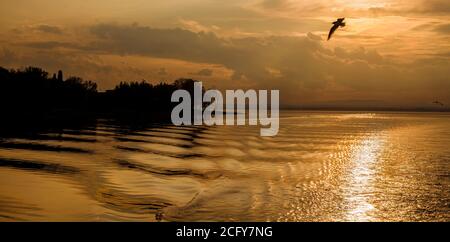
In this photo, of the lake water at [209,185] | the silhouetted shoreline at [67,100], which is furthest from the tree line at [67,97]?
the lake water at [209,185]

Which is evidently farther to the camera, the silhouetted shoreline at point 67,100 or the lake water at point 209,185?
the silhouetted shoreline at point 67,100

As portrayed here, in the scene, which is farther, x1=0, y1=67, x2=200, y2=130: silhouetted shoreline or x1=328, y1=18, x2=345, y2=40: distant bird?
x1=0, y1=67, x2=200, y2=130: silhouetted shoreline

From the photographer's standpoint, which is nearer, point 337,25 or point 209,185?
point 209,185

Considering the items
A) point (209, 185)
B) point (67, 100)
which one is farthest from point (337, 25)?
point (67, 100)

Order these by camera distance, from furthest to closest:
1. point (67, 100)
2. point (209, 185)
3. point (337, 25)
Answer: point (67, 100) < point (337, 25) < point (209, 185)

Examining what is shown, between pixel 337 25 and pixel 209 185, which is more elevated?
pixel 337 25

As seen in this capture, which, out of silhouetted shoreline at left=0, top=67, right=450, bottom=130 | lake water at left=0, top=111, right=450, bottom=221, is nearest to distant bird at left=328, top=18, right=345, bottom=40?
lake water at left=0, top=111, right=450, bottom=221

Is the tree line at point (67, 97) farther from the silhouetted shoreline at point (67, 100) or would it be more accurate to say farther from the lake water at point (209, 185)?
the lake water at point (209, 185)

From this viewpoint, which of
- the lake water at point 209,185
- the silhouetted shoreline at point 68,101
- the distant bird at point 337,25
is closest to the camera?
the lake water at point 209,185

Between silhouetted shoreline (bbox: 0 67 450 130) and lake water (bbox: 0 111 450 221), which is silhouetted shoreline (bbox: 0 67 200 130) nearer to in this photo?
silhouetted shoreline (bbox: 0 67 450 130)

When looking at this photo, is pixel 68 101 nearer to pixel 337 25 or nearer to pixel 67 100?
pixel 67 100
